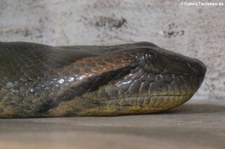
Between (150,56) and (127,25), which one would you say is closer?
(150,56)

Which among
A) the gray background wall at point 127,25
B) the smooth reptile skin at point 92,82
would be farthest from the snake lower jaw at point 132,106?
the gray background wall at point 127,25

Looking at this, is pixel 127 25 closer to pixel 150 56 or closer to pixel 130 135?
pixel 150 56

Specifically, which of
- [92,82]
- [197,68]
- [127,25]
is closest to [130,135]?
[92,82]

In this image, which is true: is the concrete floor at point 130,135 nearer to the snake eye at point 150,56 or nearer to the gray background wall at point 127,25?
the snake eye at point 150,56

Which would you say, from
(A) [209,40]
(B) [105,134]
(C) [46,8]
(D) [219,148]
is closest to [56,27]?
(C) [46,8]

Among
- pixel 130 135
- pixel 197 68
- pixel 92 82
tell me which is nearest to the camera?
pixel 130 135

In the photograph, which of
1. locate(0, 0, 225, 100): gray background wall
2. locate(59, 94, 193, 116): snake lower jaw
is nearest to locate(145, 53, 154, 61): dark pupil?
locate(59, 94, 193, 116): snake lower jaw

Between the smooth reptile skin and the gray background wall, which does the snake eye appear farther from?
the gray background wall
